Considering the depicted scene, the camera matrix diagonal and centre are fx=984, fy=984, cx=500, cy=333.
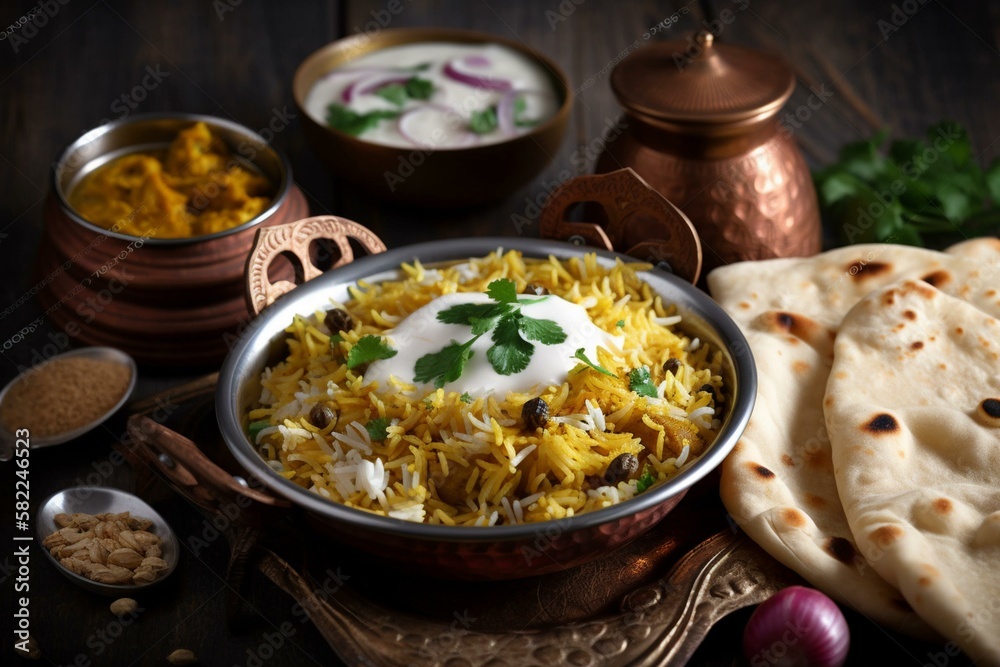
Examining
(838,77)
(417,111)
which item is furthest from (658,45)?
(838,77)

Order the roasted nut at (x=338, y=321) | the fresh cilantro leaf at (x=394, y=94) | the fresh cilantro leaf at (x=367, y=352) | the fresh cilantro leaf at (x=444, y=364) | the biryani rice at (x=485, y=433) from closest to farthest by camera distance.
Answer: the biryani rice at (x=485, y=433) → the fresh cilantro leaf at (x=444, y=364) → the fresh cilantro leaf at (x=367, y=352) → the roasted nut at (x=338, y=321) → the fresh cilantro leaf at (x=394, y=94)

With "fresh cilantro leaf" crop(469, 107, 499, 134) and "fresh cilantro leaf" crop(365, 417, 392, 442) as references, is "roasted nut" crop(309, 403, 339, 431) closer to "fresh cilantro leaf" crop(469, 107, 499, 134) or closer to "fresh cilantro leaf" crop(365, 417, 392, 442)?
"fresh cilantro leaf" crop(365, 417, 392, 442)

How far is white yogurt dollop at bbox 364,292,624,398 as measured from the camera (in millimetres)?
3100

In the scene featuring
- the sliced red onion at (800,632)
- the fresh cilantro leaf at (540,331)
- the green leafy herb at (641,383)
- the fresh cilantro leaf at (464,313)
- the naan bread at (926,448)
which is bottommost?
the sliced red onion at (800,632)

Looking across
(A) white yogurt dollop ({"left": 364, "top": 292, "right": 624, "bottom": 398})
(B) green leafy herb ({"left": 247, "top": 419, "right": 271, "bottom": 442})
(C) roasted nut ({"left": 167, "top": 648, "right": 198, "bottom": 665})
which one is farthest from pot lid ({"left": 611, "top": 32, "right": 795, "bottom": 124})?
(C) roasted nut ({"left": 167, "top": 648, "right": 198, "bottom": 665})

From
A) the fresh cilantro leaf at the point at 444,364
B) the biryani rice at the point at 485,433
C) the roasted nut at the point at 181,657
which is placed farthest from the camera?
the fresh cilantro leaf at the point at 444,364

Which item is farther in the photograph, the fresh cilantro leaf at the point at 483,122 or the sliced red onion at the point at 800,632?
the fresh cilantro leaf at the point at 483,122

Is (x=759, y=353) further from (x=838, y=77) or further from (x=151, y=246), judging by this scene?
(x=838, y=77)

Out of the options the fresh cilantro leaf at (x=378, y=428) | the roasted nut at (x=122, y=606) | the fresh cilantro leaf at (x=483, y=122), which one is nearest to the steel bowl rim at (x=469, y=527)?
the fresh cilantro leaf at (x=378, y=428)

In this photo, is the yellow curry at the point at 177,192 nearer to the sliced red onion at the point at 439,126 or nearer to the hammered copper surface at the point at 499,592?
the sliced red onion at the point at 439,126

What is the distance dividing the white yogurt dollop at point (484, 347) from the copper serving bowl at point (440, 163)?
135cm

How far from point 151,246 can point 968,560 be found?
313 centimetres

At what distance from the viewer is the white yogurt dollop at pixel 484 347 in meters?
3.10

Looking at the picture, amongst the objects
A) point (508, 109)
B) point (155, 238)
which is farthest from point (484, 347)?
point (508, 109)
